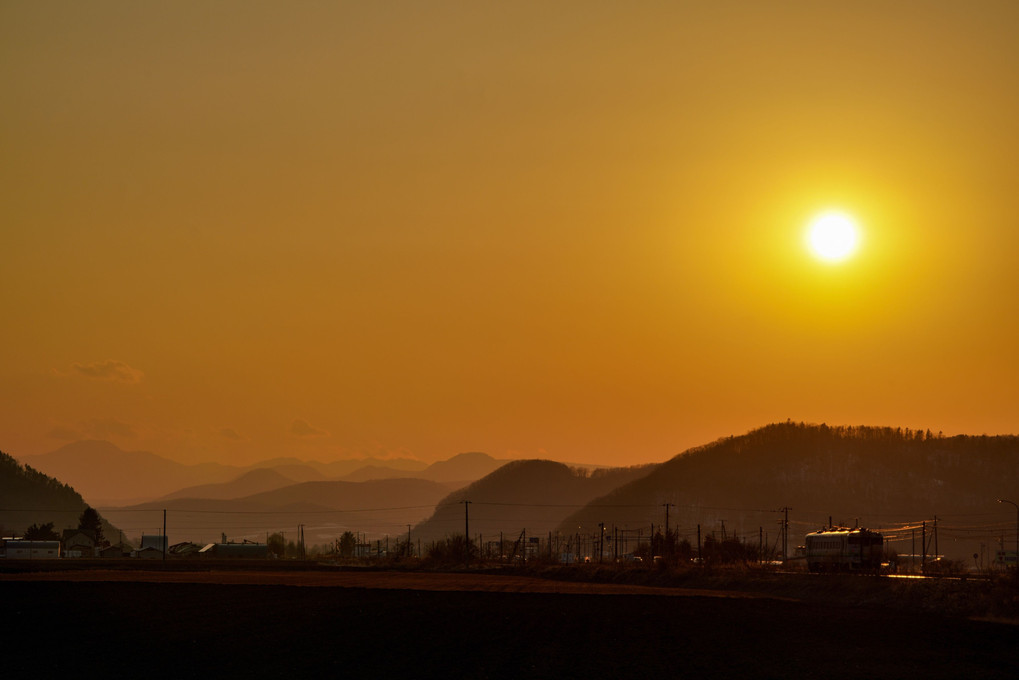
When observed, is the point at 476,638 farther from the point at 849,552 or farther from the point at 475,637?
the point at 849,552

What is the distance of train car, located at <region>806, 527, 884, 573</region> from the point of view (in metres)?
111

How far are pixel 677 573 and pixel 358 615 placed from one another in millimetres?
53779

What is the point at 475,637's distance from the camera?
2042 inches

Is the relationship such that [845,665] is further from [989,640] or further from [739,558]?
[739,558]

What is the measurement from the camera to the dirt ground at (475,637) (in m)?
42.4

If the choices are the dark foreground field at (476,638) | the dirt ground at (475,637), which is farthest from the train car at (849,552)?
the dark foreground field at (476,638)

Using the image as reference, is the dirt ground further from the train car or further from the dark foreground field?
the train car

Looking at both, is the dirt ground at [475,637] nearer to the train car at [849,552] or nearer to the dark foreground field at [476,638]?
the dark foreground field at [476,638]

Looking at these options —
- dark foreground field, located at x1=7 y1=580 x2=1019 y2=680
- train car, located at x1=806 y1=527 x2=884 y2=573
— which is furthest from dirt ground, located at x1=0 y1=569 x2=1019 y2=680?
train car, located at x1=806 y1=527 x2=884 y2=573

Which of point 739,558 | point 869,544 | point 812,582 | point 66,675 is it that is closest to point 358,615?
point 66,675

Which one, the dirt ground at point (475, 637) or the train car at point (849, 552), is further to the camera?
the train car at point (849, 552)

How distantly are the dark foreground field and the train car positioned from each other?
4056cm

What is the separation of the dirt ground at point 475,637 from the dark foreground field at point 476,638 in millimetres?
115

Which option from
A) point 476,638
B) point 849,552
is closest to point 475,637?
point 476,638
